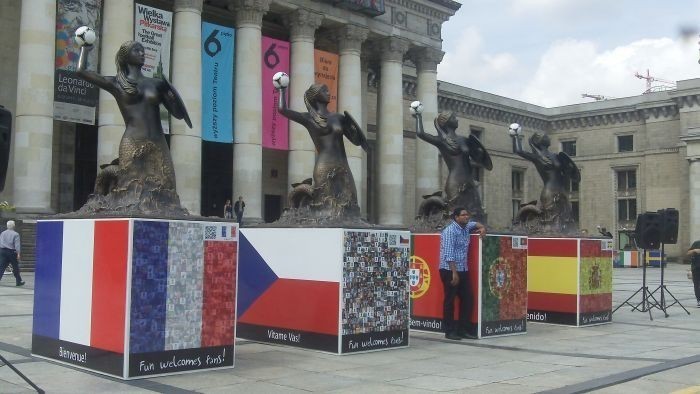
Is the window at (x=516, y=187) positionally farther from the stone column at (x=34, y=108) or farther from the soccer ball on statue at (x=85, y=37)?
the soccer ball on statue at (x=85, y=37)

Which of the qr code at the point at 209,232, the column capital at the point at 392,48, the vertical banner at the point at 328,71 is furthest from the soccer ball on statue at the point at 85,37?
the column capital at the point at 392,48

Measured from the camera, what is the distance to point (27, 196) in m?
28.2

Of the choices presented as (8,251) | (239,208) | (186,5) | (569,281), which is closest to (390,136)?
(239,208)

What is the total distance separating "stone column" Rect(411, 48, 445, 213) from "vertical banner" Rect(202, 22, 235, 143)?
14161 millimetres

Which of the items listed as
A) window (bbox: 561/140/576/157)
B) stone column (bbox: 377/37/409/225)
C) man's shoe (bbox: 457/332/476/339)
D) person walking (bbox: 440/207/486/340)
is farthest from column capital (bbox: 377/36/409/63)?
window (bbox: 561/140/576/157)

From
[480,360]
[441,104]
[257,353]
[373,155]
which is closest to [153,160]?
[257,353]

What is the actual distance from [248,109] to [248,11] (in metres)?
4.75

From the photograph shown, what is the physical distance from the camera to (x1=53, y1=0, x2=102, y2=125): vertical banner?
29261 mm

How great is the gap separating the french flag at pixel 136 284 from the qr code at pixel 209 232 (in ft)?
0.04

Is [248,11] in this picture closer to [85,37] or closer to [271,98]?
[271,98]

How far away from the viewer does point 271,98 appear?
119ft

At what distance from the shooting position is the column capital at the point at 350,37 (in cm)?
4072

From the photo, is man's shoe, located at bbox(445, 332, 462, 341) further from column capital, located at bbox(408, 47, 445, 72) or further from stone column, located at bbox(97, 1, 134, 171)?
column capital, located at bbox(408, 47, 445, 72)

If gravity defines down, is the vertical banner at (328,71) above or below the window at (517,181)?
above
